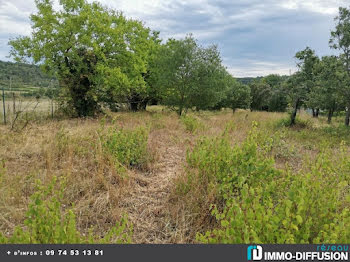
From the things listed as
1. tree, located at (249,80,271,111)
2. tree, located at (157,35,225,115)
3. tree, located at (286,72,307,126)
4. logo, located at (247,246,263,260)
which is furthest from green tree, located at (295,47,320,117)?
tree, located at (249,80,271,111)

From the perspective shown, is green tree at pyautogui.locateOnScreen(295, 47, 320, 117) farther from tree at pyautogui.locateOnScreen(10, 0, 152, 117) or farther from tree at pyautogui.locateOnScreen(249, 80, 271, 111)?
tree at pyautogui.locateOnScreen(249, 80, 271, 111)

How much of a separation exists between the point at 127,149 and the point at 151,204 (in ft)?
5.66

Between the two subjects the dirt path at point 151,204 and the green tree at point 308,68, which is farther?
the green tree at point 308,68

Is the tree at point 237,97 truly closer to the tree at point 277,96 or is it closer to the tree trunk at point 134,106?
the tree at point 277,96

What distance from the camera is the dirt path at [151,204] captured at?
3051 millimetres

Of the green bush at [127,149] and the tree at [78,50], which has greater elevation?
the tree at [78,50]

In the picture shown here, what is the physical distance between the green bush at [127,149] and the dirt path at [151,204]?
393mm

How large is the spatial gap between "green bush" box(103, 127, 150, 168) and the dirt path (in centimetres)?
39

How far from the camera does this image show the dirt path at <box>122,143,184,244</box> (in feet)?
10.0

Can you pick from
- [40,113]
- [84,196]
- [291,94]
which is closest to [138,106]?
[40,113]

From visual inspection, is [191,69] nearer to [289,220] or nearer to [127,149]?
[127,149]

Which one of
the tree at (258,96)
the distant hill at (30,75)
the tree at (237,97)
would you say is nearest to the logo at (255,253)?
the distant hill at (30,75)

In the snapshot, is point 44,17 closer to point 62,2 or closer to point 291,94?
point 62,2

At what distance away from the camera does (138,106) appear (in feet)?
76.8
